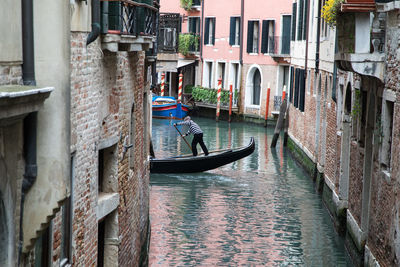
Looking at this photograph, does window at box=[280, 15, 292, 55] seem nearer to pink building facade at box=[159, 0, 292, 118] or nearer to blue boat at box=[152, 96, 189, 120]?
pink building facade at box=[159, 0, 292, 118]

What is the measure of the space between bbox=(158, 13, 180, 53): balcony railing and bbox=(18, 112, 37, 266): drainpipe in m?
11.1

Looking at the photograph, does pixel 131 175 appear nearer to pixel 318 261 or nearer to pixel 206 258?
pixel 206 258

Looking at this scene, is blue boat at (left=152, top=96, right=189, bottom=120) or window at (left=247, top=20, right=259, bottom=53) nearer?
blue boat at (left=152, top=96, right=189, bottom=120)

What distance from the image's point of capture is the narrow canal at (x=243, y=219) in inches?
427

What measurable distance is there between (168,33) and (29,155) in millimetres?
11738

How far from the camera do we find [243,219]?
13250 mm

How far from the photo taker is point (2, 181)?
368cm

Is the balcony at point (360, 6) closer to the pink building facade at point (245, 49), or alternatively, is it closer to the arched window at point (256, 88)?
the pink building facade at point (245, 49)

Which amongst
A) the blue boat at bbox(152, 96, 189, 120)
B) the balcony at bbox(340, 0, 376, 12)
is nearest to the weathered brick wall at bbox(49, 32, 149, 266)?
the balcony at bbox(340, 0, 376, 12)

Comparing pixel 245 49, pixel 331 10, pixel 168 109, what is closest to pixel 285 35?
pixel 245 49

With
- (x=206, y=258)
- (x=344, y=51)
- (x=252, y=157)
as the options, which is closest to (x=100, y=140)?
(x=344, y=51)

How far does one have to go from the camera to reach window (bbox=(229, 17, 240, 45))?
31.1 m

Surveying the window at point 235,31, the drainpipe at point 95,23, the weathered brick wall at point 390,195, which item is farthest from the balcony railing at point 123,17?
the window at point 235,31

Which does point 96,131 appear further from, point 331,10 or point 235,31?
point 235,31
